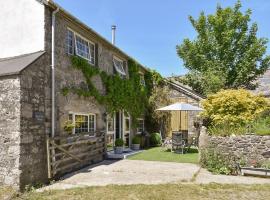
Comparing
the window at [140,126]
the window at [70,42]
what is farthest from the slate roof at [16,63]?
the window at [140,126]

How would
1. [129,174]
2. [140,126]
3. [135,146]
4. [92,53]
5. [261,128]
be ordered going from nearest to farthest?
1. [129,174]
2. [261,128]
3. [92,53]
4. [135,146]
5. [140,126]

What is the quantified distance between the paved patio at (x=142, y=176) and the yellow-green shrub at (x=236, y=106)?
481 cm

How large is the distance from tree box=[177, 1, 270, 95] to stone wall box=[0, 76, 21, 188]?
17.7 m

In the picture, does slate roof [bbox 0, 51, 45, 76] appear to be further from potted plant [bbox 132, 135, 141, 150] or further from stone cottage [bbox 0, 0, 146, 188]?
potted plant [bbox 132, 135, 141, 150]

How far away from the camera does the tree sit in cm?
2355

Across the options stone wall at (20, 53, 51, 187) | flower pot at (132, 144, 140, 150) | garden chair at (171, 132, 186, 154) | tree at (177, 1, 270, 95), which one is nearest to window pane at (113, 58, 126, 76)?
flower pot at (132, 144, 140, 150)

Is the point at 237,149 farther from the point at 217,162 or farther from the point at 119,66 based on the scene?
the point at 119,66

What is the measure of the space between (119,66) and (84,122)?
5358 mm

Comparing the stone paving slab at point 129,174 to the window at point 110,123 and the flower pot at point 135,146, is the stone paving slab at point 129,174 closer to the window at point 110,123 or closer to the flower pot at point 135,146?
the window at point 110,123

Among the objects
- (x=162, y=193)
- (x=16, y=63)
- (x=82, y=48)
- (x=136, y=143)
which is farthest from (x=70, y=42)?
(x=136, y=143)

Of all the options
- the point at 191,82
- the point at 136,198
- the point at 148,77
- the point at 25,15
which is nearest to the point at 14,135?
the point at 136,198

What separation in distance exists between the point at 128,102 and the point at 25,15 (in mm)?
8145

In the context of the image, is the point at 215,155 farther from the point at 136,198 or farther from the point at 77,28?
the point at 77,28

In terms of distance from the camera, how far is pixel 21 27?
9406mm
